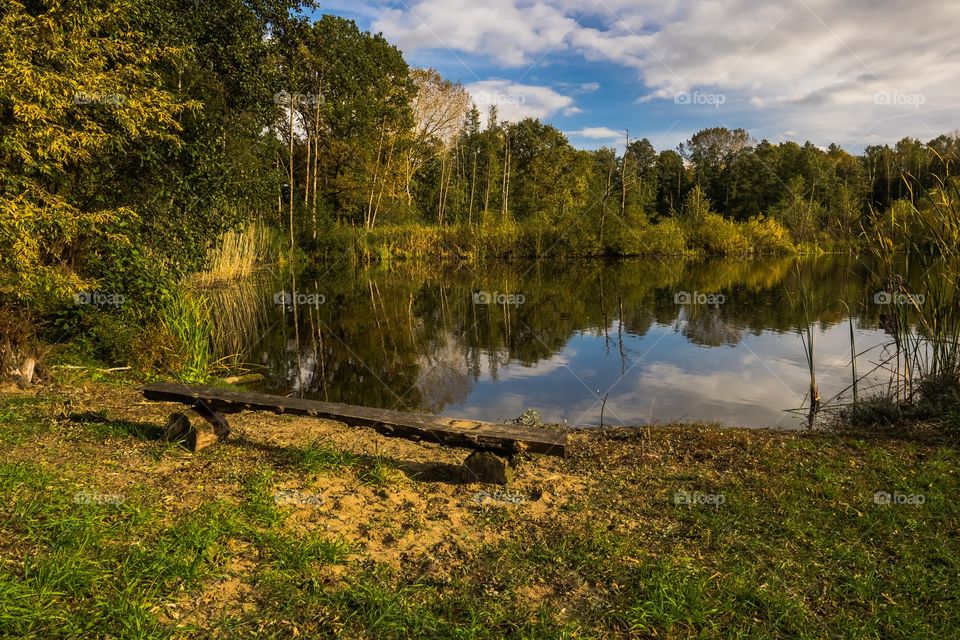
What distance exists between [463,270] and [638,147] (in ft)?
173

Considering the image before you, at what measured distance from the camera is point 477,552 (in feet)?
11.7

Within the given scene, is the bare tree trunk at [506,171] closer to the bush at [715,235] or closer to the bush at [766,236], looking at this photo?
the bush at [715,235]

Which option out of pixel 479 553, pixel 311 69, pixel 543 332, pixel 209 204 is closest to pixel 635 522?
pixel 479 553

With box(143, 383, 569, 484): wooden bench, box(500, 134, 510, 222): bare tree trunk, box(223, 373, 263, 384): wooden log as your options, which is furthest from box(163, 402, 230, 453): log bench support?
box(500, 134, 510, 222): bare tree trunk

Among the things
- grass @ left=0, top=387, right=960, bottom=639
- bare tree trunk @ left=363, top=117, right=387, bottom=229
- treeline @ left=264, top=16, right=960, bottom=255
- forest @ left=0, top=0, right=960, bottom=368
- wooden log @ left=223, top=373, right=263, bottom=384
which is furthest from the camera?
bare tree trunk @ left=363, top=117, right=387, bottom=229

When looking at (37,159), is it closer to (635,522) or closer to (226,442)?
(226,442)

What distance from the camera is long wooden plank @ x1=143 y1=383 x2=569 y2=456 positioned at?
418cm

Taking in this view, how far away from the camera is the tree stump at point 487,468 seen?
458 centimetres

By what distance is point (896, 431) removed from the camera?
234 inches

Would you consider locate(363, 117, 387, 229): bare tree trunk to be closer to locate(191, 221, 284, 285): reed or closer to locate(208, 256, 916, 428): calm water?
locate(191, 221, 284, 285): reed

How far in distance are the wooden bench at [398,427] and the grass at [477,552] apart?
0.83ft

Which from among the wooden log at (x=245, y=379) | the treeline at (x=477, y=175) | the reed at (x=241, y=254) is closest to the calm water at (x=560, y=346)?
the wooden log at (x=245, y=379)

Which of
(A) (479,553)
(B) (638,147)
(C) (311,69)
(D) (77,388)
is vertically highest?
(B) (638,147)

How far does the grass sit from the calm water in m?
3.03
